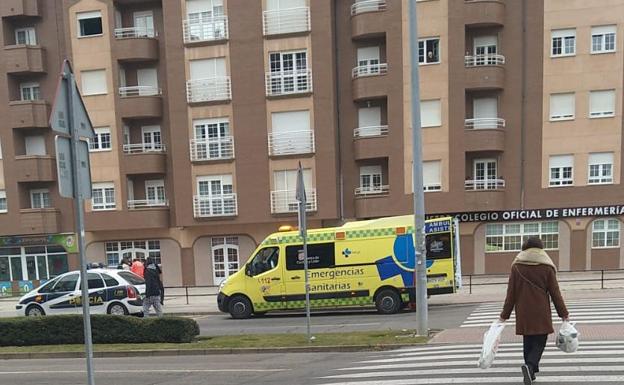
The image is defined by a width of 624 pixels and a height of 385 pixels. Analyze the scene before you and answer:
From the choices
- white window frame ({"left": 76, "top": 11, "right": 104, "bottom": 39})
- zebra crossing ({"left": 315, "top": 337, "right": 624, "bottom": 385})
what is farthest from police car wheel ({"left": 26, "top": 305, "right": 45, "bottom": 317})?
white window frame ({"left": 76, "top": 11, "right": 104, "bottom": 39})

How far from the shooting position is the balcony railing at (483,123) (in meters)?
25.5

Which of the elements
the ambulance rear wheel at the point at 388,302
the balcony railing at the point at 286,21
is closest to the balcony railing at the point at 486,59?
the balcony railing at the point at 286,21

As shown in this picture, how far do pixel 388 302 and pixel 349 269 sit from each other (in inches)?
62.2

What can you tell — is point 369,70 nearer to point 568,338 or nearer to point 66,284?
point 66,284

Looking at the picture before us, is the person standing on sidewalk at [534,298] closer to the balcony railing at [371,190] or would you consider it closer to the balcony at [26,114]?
the balcony railing at [371,190]

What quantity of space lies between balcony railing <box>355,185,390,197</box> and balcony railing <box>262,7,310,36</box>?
925 cm

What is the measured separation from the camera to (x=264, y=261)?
52.4ft

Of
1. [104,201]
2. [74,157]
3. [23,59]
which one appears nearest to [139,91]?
[104,201]

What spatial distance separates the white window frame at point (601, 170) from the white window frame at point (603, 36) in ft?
17.7

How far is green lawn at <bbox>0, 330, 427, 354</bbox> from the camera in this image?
9461 mm

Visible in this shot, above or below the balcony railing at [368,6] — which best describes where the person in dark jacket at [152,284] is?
below

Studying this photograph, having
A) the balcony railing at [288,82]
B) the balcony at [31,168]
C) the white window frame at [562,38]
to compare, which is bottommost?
the balcony at [31,168]

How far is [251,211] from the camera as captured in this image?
2648cm

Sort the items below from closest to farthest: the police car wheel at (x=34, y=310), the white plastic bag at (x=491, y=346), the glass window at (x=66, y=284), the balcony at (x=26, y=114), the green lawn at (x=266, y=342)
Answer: the white plastic bag at (x=491, y=346), the green lawn at (x=266, y=342), the glass window at (x=66, y=284), the police car wheel at (x=34, y=310), the balcony at (x=26, y=114)
